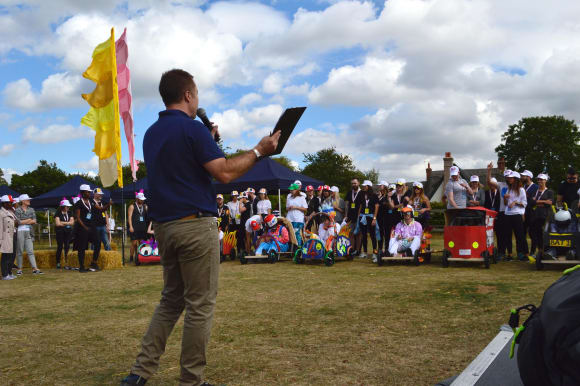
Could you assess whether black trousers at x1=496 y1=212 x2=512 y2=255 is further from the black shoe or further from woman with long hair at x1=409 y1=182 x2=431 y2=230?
the black shoe

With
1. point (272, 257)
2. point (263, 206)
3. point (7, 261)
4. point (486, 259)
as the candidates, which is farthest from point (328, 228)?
point (7, 261)

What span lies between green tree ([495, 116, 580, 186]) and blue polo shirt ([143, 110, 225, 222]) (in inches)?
2113

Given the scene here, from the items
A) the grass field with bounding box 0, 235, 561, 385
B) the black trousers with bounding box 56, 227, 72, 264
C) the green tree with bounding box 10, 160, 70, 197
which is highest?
the green tree with bounding box 10, 160, 70, 197

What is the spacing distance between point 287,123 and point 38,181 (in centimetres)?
6696

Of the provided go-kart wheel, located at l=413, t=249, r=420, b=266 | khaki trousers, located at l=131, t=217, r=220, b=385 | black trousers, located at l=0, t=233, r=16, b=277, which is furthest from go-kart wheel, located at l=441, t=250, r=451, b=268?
black trousers, located at l=0, t=233, r=16, b=277

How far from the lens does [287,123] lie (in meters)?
3.34

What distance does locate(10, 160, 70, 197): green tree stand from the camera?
62281mm

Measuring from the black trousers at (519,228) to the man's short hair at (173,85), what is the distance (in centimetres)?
986

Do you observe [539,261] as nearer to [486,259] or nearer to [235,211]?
A: [486,259]

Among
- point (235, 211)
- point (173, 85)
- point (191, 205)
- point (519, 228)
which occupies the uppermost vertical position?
point (173, 85)

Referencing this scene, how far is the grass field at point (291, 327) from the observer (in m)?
3.98

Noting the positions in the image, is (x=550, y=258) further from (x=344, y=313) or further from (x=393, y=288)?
(x=344, y=313)

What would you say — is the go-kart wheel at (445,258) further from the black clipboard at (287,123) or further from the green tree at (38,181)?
the green tree at (38,181)

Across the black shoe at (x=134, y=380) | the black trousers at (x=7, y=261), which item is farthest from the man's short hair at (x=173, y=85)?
the black trousers at (x=7, y=261)
